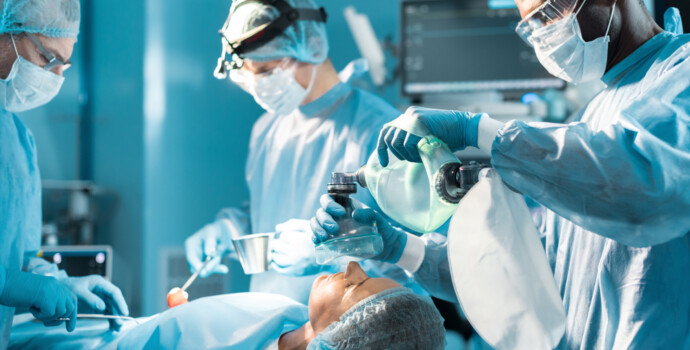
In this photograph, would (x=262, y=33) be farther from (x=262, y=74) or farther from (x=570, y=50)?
(x=570, y=50)

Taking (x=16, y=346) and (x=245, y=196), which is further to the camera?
(x=245, y=196)

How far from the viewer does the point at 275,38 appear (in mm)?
2148

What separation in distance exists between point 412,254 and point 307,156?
755 mm

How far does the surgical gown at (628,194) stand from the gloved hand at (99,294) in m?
1.30

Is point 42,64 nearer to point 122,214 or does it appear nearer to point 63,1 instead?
point 63,1

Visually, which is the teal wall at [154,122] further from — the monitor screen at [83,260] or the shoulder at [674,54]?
the shoulder at [674,54]

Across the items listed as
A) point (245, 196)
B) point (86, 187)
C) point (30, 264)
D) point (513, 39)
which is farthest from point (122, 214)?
point (513, 39)

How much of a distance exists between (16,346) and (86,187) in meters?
1.68

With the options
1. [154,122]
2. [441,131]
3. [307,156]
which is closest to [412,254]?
[441,131]

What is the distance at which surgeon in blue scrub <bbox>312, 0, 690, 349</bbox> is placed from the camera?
1.03 metres

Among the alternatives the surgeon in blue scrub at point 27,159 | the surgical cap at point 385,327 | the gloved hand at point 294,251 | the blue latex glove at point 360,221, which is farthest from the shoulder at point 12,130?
the surgical cap at point 385,327

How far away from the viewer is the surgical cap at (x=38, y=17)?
168cm

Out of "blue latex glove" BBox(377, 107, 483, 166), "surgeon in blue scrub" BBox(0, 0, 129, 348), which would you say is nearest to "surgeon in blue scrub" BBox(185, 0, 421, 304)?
"surgeon in blue scrub" BBox(0, 0, 129, 348)

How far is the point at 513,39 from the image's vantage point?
307cm
